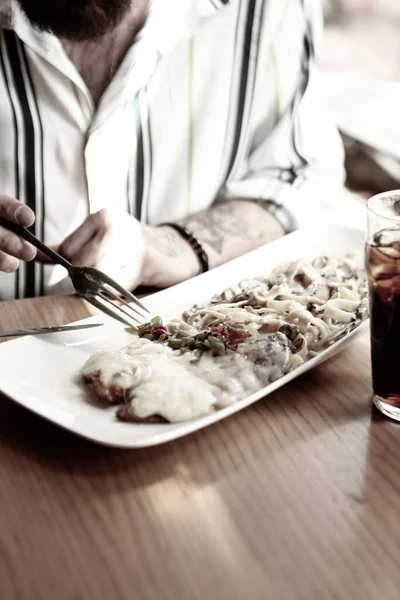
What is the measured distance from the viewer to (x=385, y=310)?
949 mm

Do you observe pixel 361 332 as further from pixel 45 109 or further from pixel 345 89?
pixel 345 89

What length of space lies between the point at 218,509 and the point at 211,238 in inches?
35.3

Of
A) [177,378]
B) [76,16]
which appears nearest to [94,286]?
[177,378]

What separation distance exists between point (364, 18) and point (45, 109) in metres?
1.38

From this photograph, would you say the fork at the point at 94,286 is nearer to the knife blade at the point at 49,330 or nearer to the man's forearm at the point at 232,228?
the knife blade at the point at 49,330

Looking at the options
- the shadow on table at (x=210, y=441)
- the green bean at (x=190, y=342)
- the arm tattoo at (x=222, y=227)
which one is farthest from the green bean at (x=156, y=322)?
the arm tattoo at (x=222, y=227)

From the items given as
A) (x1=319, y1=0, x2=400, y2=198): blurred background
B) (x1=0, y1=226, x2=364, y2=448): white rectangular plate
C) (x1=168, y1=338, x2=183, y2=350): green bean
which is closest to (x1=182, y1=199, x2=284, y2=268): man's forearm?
(x1=0, y1=226, x2=364, y2=448): white rectangular plate

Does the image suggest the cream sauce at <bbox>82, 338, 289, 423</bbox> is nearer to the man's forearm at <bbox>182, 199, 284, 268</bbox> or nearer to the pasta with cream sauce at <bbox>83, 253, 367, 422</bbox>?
the pasta with cream sauce at <bbox>83, 253, 367, 422</bbox>

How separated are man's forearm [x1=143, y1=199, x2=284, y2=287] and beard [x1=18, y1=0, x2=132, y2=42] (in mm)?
452

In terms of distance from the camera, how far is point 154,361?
0.99 m

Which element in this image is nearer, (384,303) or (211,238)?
(384,303)

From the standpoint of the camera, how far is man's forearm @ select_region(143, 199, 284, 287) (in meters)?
1.48

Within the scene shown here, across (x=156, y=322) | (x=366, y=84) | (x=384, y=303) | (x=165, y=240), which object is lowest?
(x=366, y=84)

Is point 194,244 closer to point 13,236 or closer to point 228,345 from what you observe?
point 13,236
